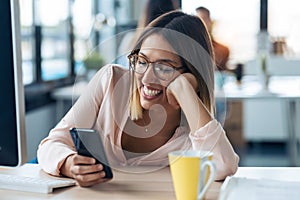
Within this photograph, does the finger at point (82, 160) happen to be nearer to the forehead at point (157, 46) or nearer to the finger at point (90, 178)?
the finger at point (90, 178)

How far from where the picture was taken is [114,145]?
0.96 meters

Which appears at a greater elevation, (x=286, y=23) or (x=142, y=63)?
(x=142, y=63)

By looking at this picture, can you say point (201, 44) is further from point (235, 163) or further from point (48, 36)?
point (48, 36)

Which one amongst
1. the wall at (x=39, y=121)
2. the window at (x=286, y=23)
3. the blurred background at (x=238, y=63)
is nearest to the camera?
the wall at (x=39, y=121)

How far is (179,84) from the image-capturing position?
2.90 feet

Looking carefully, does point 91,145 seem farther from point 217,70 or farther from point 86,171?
point 217,70

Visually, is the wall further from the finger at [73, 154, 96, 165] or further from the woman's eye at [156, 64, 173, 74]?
the woman's eye at [156, 64, 173, 74]

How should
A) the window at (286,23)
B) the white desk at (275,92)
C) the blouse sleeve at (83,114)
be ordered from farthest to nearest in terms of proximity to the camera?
the window at (286,23) < the white desk at (275,92) < the blouse sleeve at (83,114)

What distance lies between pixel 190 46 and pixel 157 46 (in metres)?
0.06

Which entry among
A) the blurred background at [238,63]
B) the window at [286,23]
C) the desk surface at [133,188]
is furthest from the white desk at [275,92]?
the desk surface at [133,188]

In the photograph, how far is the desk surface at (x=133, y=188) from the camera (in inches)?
33.6

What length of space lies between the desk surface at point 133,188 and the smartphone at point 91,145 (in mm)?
35

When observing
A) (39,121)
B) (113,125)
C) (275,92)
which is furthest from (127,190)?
(39,121)

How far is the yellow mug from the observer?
0.75 meters
